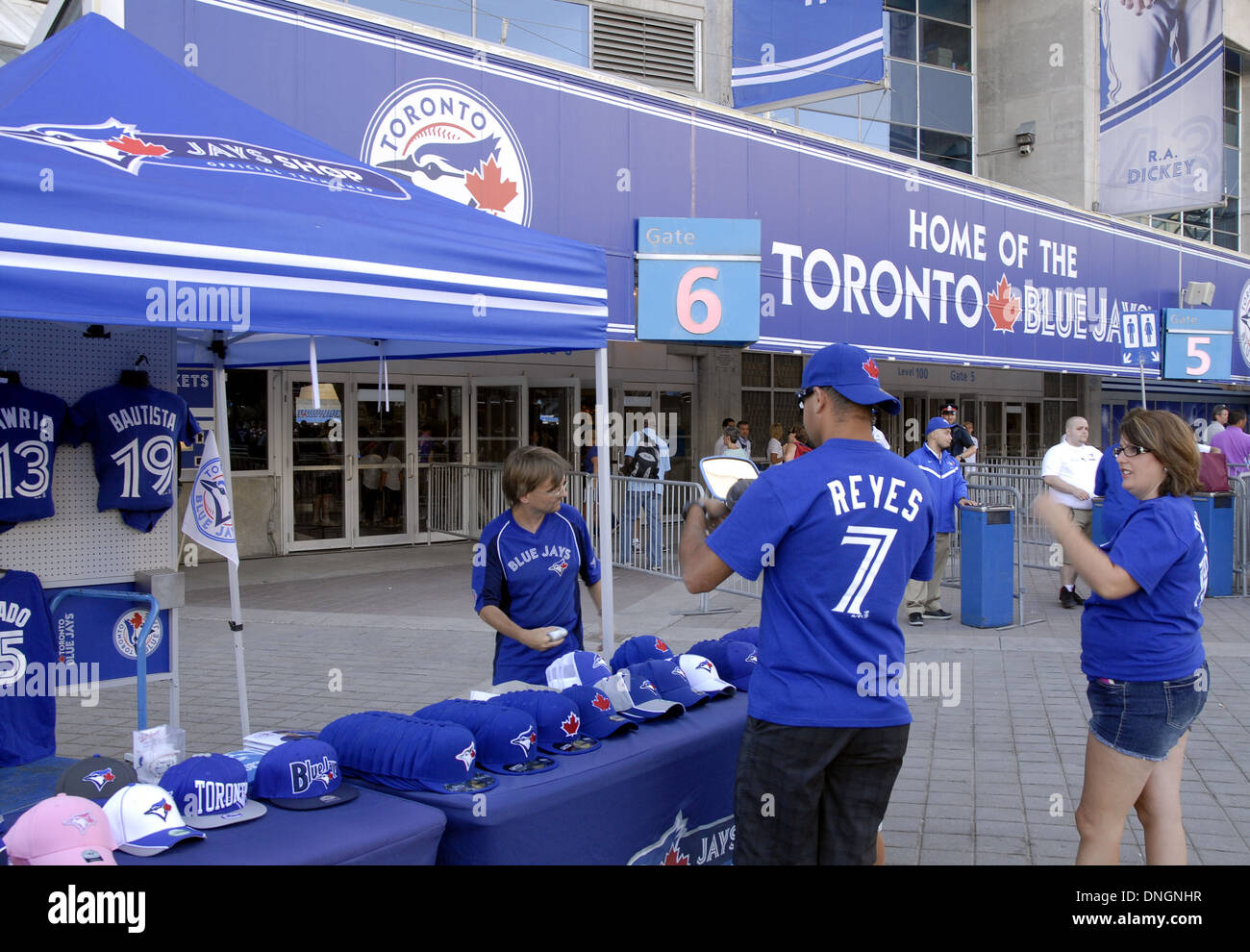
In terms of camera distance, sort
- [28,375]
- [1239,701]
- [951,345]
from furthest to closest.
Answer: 1. [951,345]
2. [1239,701]
3. [28,375]

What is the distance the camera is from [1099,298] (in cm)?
1931

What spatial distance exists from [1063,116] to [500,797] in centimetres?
2569

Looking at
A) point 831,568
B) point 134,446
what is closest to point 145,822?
point 831,568

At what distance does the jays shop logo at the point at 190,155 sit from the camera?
3354 millimetres

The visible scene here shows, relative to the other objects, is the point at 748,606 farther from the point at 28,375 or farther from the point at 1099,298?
the point at 1099,298

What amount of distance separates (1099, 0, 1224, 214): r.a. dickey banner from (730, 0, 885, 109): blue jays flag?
8125 mm

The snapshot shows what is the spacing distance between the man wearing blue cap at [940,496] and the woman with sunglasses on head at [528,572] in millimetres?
4848

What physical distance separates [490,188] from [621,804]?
817cm

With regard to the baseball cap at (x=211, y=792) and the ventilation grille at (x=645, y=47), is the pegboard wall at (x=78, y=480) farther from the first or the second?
the ventilation grille at (x=645, y=47)

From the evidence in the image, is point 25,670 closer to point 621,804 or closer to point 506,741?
point 506,741

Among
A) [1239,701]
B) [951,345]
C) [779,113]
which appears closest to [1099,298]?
[951,345]

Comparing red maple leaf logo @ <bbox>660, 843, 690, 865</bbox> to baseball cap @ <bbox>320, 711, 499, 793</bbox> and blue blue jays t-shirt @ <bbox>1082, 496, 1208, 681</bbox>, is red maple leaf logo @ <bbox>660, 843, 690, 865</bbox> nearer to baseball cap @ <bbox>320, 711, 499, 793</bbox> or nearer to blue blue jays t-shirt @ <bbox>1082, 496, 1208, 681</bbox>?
baseball cap @ <bbox>320, 711, 499, 793</bbox>

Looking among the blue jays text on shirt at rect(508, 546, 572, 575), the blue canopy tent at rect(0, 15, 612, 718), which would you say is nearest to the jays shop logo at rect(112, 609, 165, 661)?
the blue canopy tent at rect(0, 15, 612, 718)

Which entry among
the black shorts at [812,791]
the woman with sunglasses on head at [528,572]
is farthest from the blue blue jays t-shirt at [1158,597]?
the woman with sunglasses on head at [528,572]
